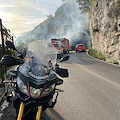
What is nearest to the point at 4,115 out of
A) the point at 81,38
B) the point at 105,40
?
the point at 105,40

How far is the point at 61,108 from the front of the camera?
4.03 metres

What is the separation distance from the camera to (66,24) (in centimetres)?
8612

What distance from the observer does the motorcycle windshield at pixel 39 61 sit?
2.38 metres

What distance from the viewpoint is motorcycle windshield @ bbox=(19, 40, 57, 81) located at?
2381 mm

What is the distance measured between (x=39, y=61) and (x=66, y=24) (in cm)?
8604

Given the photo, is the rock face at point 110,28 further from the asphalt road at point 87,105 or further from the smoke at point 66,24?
the smoke at point 66,24

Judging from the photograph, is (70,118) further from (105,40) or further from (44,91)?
(105,40)

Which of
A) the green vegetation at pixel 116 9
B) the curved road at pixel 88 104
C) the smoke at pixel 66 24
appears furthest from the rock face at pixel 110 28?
the smoke at pixel 66 24

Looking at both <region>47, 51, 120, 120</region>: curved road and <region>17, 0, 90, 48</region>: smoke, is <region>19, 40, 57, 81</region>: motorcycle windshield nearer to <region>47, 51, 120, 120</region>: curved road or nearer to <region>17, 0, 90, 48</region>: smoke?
<region>47, 51, 120, 120</region>: curved road

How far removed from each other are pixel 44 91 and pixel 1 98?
282 centimetres

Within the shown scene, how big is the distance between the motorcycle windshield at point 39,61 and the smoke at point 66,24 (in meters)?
60.2

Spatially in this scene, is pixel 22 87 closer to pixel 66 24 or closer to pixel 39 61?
pixel 39 61

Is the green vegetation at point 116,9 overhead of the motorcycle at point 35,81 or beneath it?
overhead

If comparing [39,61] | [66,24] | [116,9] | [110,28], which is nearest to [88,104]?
[39,61]
